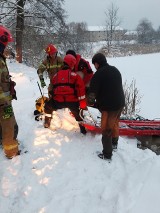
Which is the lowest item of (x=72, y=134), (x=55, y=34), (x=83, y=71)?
(x=72, y=134)

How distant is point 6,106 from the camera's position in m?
5.41

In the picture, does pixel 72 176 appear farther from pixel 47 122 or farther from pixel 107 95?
pixel 47 122

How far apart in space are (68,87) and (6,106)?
132cm

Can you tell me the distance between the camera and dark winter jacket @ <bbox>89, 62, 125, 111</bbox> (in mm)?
5539

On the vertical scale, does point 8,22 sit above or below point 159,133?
above

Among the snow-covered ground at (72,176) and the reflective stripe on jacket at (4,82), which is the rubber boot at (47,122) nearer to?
the snow-covered ground at (72,176)

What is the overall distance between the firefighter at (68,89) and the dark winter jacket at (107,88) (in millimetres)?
553

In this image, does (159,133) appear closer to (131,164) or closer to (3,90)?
(131,164)

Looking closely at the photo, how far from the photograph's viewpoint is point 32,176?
525 cm

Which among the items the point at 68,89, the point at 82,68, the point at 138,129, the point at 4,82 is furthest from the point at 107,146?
the point at 82,68

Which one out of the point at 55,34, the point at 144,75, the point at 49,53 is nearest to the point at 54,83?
the point at 49,53

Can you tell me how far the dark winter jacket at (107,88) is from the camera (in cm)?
554

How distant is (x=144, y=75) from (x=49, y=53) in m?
11.4

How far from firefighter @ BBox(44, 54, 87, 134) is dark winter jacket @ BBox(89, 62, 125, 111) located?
55cm
